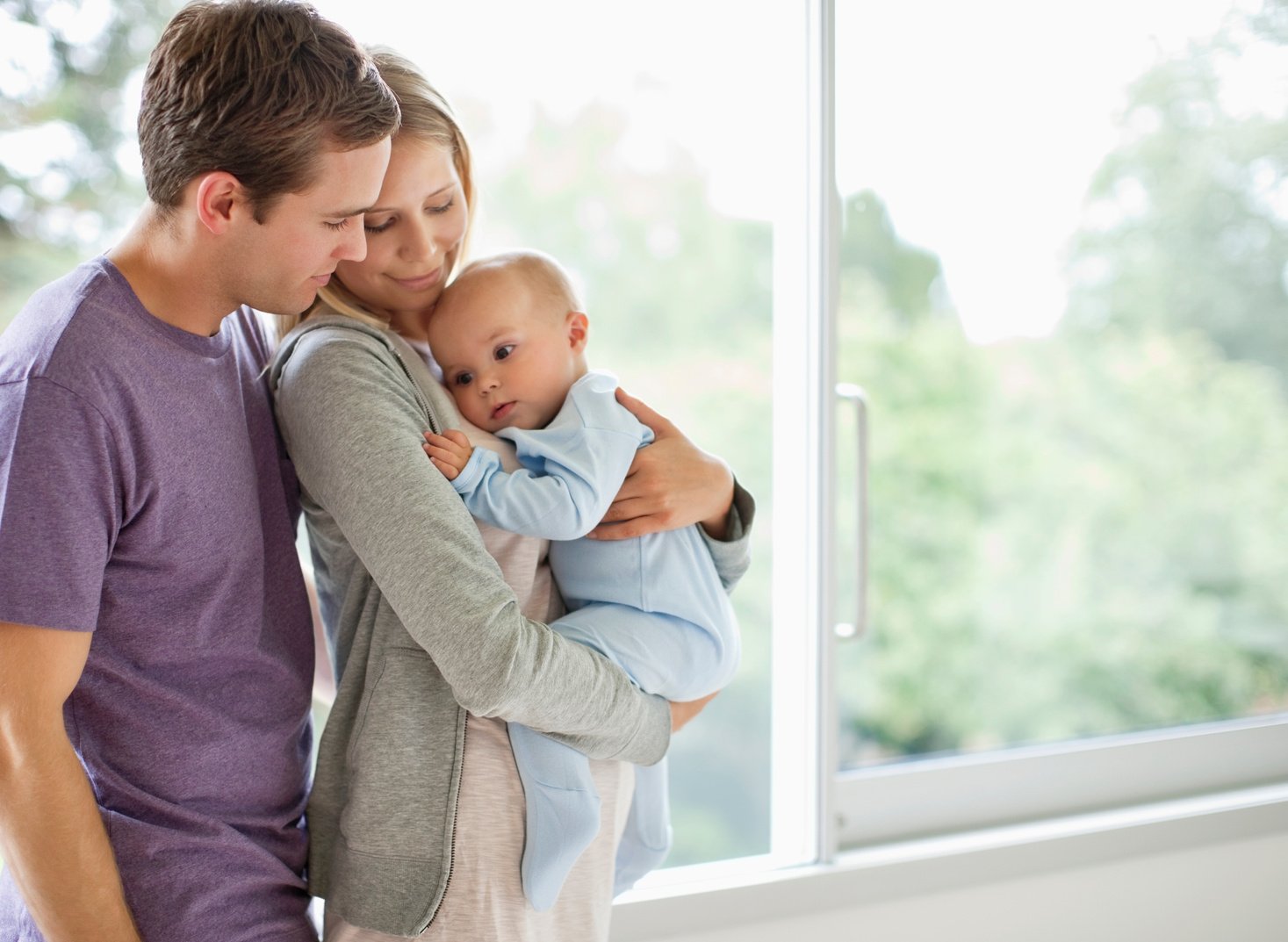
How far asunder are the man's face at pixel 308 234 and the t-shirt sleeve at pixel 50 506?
0.70 feet

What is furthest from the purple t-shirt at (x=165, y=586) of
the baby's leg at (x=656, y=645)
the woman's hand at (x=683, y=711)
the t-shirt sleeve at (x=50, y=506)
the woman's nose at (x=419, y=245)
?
the woman's hand at (x=683, y=711)

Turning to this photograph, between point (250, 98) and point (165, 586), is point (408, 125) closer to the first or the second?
point (250, 98)

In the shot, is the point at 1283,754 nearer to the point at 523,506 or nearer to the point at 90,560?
the point at 523,506

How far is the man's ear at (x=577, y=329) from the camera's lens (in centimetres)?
133

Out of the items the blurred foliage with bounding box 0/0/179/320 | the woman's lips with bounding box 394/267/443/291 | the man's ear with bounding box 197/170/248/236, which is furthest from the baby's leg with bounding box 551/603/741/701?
the blurred foliage with bounding box 0/0/179/320

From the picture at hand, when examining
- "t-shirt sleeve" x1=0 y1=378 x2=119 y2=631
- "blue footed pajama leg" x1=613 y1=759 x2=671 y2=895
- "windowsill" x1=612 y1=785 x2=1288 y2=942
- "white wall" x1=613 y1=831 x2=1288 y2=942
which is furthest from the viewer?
"white wall" x1=613 y1=831 x2=1288 y2=942

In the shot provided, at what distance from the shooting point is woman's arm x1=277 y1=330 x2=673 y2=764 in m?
1.00

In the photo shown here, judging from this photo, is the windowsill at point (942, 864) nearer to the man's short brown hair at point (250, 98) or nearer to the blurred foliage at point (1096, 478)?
the blurred foliage at point (1096, 478)

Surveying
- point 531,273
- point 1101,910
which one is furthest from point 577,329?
point 1101,910

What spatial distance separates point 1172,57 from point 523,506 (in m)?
1.98

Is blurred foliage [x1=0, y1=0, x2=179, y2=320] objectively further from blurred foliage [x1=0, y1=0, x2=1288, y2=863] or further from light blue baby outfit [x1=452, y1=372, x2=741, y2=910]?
blurred foliage [x1=0, y1=0, x2=1288, y2=863]

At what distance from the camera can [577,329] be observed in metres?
1.35

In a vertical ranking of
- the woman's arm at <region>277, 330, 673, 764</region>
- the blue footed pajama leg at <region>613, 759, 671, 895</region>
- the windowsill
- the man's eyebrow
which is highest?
the man's eyebrow

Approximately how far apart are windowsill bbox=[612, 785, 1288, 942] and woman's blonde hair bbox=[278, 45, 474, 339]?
1018 mm
